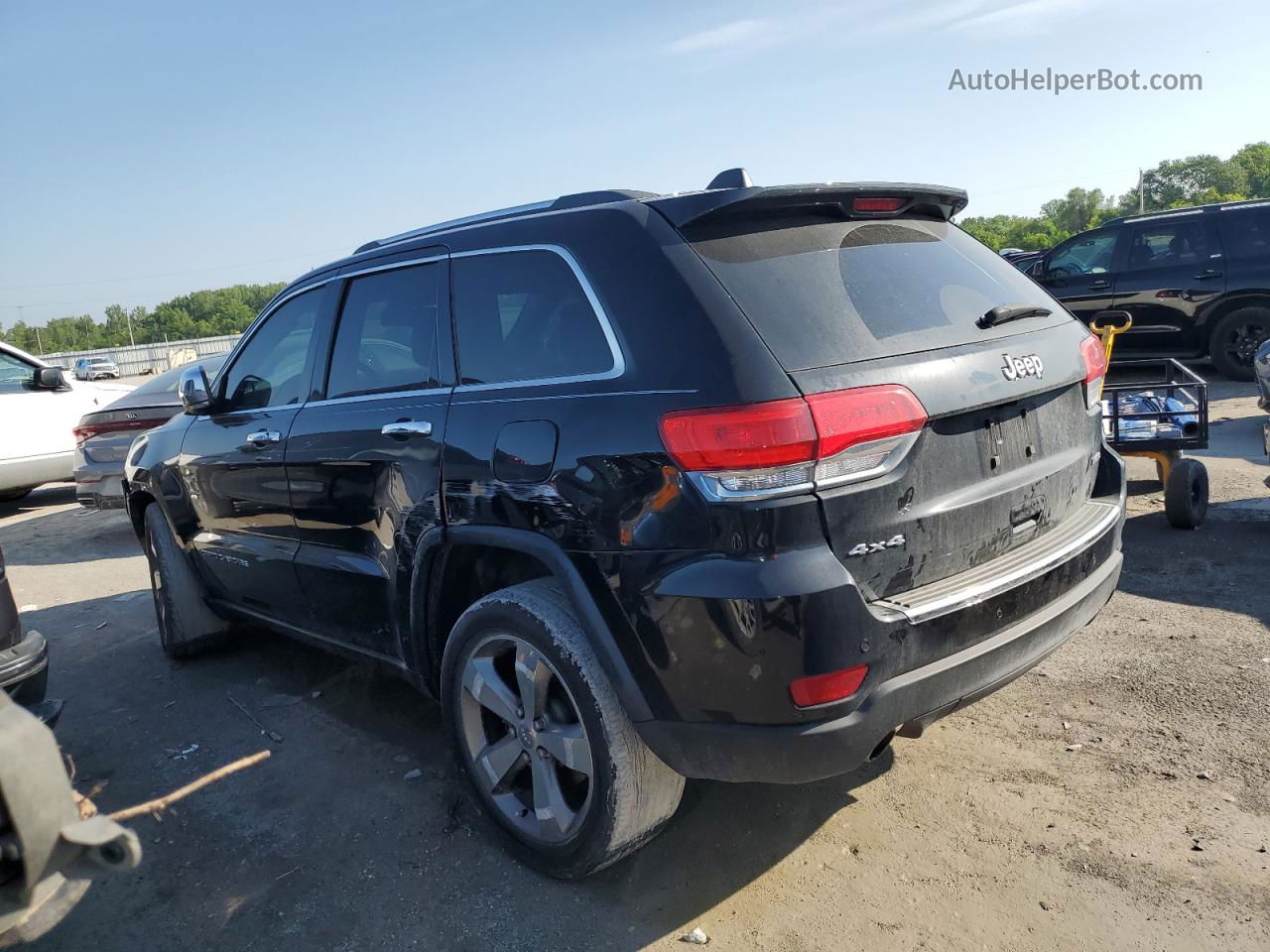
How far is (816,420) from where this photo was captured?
2.29 metres

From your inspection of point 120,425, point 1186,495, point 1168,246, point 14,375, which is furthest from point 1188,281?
point 14,375

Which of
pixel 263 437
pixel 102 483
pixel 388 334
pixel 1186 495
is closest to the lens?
pixel 388 334

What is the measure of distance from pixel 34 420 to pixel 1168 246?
1251 centimetres

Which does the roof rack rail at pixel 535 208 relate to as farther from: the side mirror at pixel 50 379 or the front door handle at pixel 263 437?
the side mirror at pixel 50 379

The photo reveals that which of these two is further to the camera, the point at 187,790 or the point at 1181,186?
the point at 1181,186

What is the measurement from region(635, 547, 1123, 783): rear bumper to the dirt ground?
53 centimetres

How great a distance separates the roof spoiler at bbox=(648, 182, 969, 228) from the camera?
103 inches

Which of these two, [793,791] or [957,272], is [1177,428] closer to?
[957,272]

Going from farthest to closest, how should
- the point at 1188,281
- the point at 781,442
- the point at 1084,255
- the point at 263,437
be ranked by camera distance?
the point at 1084,255 → the point at 1188,281 → the point at 263,437 → the point at 781,442

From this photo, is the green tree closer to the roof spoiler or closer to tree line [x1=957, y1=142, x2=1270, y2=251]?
tree line [x1=957, y1=142, x2=1270, y2=251]

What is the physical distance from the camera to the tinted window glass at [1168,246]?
11023 mm

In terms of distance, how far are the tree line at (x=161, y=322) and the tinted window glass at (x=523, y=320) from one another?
120895 millimetres

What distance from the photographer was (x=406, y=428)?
3184 millimetres

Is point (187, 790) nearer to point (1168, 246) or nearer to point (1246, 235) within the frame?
point (1168, 246)
